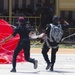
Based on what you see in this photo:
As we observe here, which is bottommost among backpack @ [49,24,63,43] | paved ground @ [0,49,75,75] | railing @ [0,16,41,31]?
railing @ [0,16,41,31]

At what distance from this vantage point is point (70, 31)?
2800cm

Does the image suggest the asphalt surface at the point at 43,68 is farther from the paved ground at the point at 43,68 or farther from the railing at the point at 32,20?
the railing at the point at 32,20

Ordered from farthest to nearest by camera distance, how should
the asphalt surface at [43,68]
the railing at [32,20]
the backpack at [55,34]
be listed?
the railing at [32,20]
the backpack at [55,34]
the asphalt surface at [43,68]

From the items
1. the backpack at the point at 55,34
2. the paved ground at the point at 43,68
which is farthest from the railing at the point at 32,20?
the backpack at the point at 55,34

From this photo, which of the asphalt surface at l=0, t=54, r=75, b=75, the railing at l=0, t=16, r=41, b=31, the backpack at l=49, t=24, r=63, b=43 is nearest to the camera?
the asphalt surface at l=0, t=54, r=75, b=75

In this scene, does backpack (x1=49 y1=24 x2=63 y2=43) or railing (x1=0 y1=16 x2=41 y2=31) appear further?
railing (x1=0 y1=16 x2=41 y2=31)

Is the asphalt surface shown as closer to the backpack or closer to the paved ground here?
the paved ground

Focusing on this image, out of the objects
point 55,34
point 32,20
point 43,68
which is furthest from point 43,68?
point 32,20

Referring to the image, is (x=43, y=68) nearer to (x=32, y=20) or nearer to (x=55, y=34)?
(x=55, y=34)

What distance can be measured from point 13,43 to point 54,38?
11.7 feet

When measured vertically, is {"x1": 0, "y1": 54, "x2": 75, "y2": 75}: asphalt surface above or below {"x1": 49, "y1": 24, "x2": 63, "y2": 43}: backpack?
below

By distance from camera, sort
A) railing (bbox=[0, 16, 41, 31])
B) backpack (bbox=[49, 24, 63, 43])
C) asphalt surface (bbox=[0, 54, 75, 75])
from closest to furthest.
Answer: asphalt surface (bbox=[0, 54, 75, 75]) → backpack (bbox=[49, 24, 63, 43]) → railing (bbox=[0, 16, 41, 31])

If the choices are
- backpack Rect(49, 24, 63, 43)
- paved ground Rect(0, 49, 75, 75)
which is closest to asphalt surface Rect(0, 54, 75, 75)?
paved ground Rect(0, 49, 75, 75)

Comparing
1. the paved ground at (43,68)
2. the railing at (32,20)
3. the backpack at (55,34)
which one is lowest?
the railing at (32,20)
